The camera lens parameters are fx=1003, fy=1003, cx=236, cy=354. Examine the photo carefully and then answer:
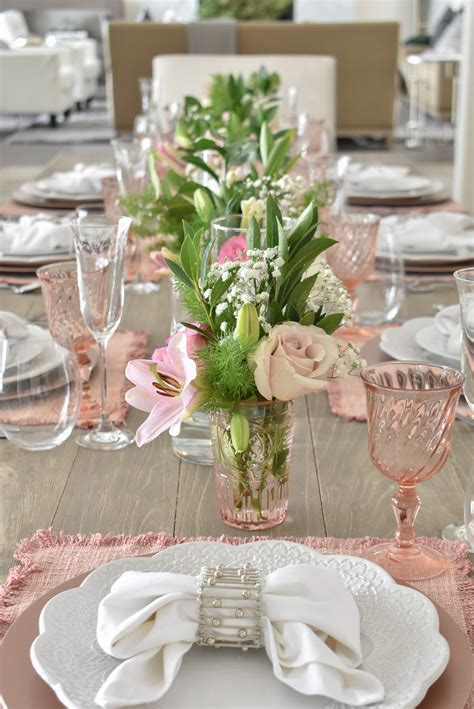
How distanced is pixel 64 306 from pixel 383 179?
1.52m

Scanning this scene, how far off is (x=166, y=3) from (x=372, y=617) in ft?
46.1

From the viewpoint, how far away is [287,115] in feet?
9.50

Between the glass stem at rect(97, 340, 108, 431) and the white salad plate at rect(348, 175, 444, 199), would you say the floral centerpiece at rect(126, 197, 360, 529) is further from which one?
the white salad plate at rect(348, 175, 444, 199)

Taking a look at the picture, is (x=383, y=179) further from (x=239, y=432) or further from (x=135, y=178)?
(x=239, y=432)

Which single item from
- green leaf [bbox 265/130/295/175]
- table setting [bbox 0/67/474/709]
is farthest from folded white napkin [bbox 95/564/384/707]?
green leaf [bbox 265/130/295/175]

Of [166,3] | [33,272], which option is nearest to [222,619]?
[33,272]

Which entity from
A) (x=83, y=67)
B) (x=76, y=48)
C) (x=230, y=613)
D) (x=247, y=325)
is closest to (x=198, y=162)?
(x=247, y=325)

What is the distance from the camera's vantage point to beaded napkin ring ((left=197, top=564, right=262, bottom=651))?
635mm

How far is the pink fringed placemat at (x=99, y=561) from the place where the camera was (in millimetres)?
787

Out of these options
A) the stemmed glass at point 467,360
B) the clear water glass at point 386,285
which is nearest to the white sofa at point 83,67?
the clear water glass at point 386,285

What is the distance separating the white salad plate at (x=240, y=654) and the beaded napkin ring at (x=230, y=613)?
0.05 feet

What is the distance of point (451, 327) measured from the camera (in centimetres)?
132

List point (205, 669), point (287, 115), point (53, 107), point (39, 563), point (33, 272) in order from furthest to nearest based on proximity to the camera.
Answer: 1. point (53, 107)
2. point (287, 115)
3. point (33, 272)
4. point (39, 563)
5. point (205, 669)

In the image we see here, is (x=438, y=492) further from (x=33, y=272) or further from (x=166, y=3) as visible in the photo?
(x=166, y=3)
